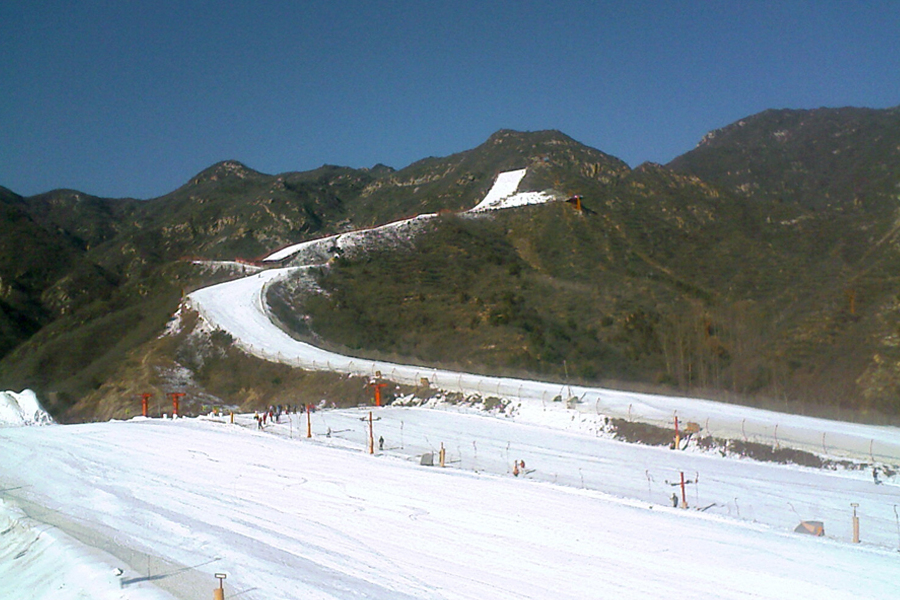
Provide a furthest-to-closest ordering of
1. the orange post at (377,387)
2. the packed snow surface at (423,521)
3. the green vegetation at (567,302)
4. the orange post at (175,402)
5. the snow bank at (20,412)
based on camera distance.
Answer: the green vegetation at (567,302)
the snow bank at (20,412)
the orange post at (377,387)
the orange post at (175,402)
the packed snow surface at (423,521)

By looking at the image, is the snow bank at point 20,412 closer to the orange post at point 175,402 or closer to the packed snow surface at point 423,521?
the orange post at point 175,402

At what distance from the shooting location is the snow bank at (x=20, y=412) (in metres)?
A: 29.5

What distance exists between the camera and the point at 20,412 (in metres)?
30.8

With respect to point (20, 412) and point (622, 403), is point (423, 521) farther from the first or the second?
point (20, 412)

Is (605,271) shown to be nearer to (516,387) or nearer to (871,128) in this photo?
(516,387)

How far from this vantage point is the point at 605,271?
5631 centimetres

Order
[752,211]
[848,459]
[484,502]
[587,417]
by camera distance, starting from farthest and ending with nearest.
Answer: [752,211] → [587,417] → [848,459] → [484,502]

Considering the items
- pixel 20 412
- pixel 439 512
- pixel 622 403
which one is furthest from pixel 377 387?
pixel 20 412

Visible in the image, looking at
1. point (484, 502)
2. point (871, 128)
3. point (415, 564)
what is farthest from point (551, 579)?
point (871, 128)

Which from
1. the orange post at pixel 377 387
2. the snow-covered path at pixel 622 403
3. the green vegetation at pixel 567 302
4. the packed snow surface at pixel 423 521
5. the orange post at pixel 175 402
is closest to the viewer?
the packed snow surface at pixel 423 521

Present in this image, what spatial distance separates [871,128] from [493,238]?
108m

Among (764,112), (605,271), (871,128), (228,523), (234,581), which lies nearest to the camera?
(234,581)

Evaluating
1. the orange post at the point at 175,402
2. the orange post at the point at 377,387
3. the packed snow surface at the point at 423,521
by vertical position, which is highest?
the orange post at the point at 377,387

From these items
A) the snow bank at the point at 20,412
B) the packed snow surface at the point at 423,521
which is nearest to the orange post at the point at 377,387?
the packed snow surface at the point at 423,521
